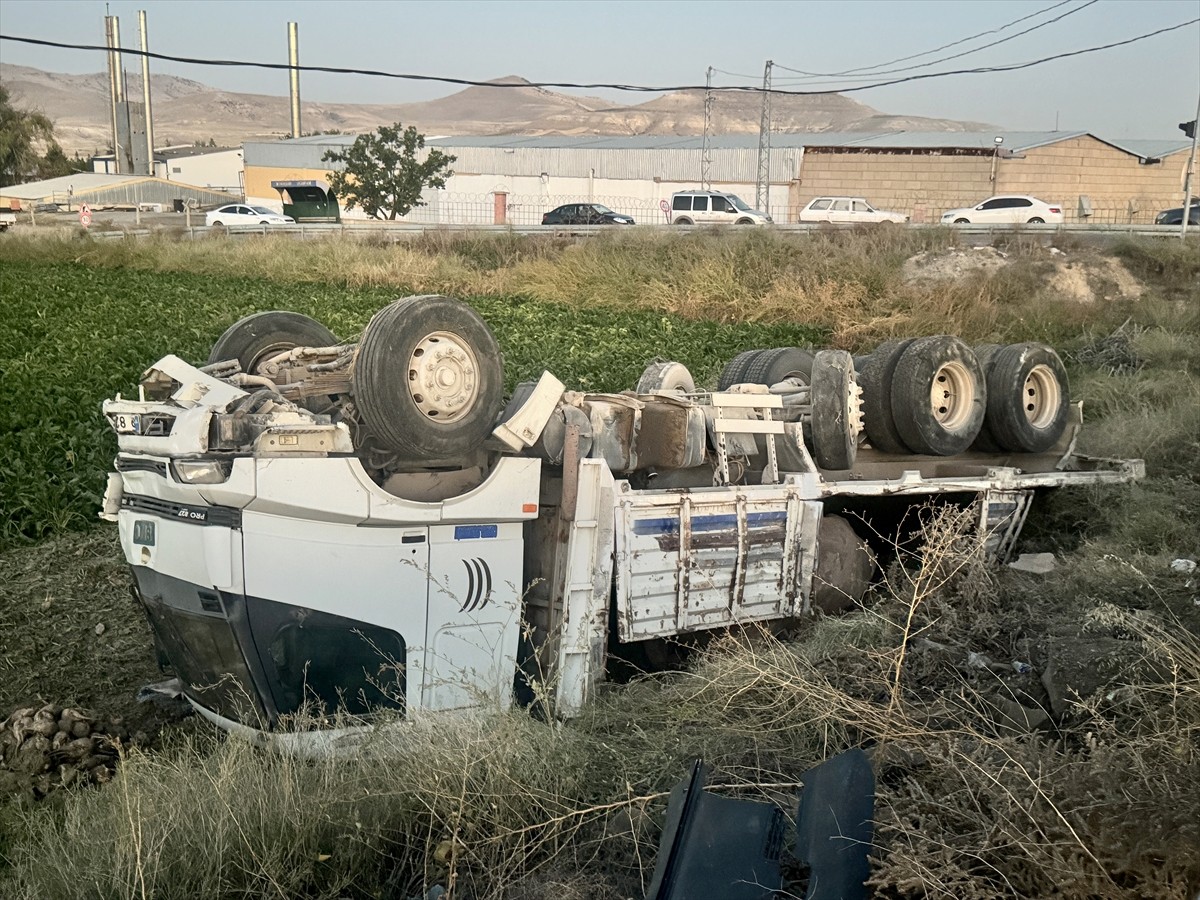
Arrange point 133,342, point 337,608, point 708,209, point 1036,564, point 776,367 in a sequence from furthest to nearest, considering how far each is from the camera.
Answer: point 708,209
point 133,342
point 776,367
point 1036,564
point 337,608

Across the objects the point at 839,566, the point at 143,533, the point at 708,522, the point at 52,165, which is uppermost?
the point at 52,165

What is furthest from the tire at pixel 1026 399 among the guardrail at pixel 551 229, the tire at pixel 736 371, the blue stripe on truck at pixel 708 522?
the guardrail at pixel 551 229

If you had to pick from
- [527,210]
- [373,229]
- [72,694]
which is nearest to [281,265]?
[373,229]

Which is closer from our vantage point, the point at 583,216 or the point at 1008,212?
the point at 1008,212

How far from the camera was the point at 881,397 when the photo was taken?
7.15 metres

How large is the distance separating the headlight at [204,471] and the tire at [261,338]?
1432 millimetres

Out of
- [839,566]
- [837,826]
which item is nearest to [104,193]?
[839,566]

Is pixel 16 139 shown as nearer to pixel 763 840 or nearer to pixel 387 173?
pixel 387 173

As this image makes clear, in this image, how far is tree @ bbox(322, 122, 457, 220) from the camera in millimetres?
54219

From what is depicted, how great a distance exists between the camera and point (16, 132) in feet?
275

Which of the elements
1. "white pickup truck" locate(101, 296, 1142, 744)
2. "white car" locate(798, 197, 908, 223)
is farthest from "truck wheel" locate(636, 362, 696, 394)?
"white car" locate(798, 197, 908, 223)

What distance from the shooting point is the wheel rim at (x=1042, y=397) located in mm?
8016

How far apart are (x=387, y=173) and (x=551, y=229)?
26463 millimetres

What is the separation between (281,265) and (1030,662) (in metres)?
26.1
